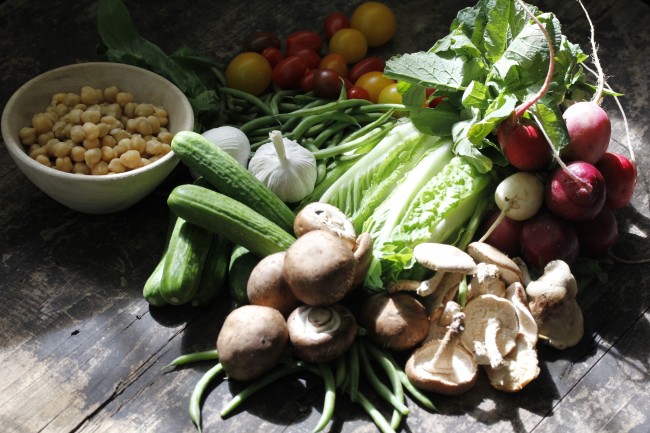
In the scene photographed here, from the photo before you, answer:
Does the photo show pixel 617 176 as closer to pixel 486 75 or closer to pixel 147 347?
pixel 486 75

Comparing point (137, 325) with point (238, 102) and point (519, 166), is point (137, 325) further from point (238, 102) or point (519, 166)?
point (519, 166)

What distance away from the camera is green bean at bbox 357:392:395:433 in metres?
2.06

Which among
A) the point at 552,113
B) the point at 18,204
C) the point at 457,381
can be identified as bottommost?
the point at 457,381

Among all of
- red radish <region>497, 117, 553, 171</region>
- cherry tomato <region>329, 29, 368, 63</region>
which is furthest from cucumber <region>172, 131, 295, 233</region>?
cherry tomato <region>329, 29, 368, 63</region>

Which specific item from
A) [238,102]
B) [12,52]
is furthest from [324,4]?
[12,52]

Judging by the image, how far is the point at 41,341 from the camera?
7.43ft

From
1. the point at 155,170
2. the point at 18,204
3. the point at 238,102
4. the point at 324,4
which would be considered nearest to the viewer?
the point at 155,170

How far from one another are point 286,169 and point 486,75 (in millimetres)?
681

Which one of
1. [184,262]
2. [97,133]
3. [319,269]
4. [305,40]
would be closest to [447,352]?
[319,269]

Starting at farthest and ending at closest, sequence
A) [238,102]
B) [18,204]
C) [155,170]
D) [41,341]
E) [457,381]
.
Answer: [238,102]
[18,204]
[155,170]
[41,341]
[457,381]

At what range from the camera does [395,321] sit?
2.17 metres

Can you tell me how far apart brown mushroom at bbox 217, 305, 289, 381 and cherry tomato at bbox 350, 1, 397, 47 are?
1.44 meters

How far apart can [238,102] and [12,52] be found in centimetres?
89

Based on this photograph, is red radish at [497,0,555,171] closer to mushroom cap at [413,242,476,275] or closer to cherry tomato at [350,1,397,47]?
mushroom cap at [413,242,476,275]
